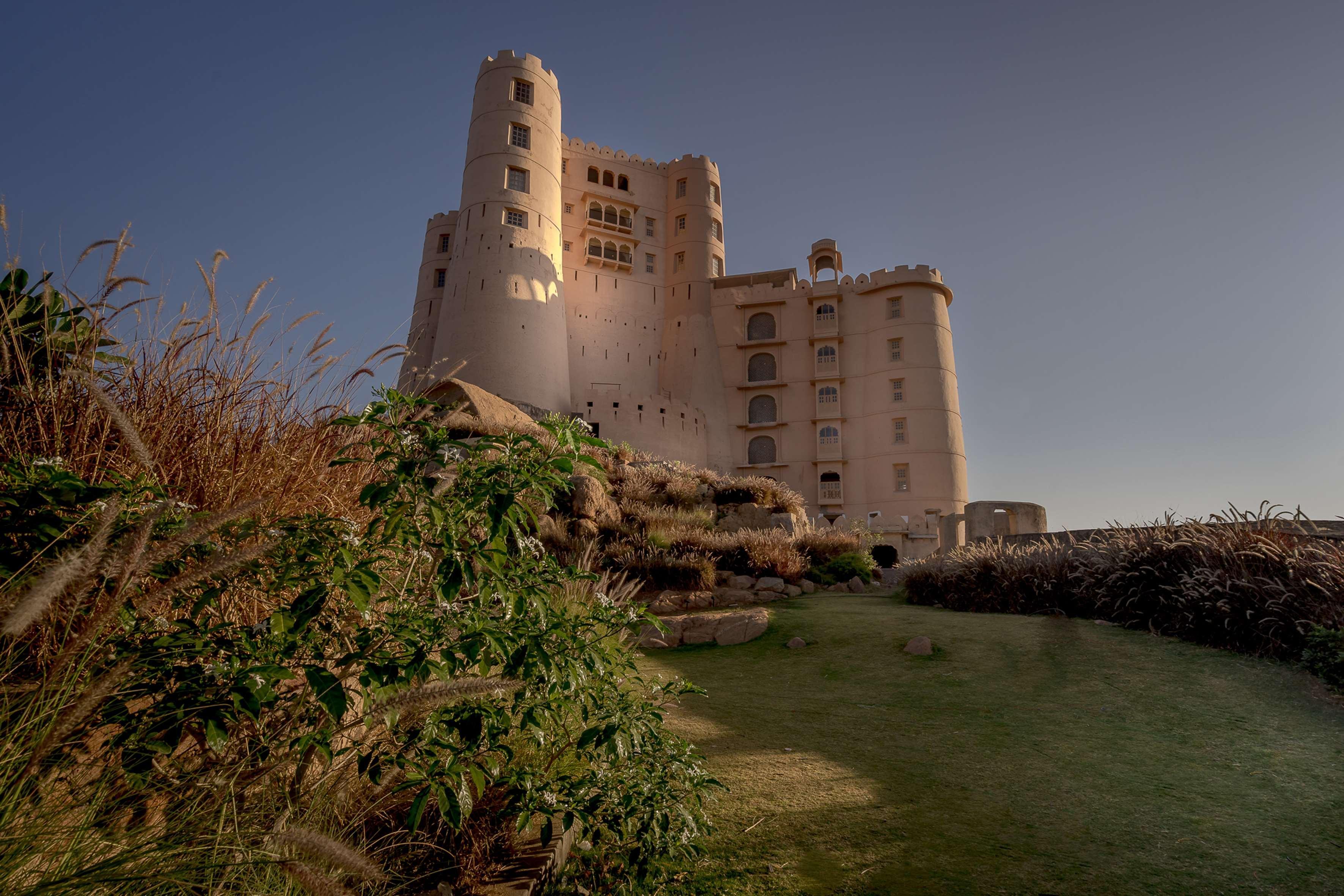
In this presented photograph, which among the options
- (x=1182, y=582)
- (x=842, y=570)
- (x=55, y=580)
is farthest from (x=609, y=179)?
(x=55, y=580)

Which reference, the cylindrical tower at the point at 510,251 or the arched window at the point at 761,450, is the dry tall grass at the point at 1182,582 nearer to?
the cylindrical tower at the point at 510,251

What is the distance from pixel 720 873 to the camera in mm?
2643

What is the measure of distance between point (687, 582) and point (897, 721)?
6.68 metres

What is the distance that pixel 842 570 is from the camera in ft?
43.2

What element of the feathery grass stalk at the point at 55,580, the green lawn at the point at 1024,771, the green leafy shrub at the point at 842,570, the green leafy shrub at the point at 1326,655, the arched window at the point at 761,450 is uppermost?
the arched window at the point at 761,450

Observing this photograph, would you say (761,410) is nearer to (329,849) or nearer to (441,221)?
(441,221)

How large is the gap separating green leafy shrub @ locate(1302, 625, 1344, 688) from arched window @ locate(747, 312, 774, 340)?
37447 mm

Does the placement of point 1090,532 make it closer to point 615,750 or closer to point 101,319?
point 615,750

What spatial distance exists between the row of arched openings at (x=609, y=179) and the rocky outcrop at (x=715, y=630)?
37159 mm

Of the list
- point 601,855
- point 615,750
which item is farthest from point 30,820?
point 601,855

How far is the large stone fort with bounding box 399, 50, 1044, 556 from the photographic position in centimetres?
3241

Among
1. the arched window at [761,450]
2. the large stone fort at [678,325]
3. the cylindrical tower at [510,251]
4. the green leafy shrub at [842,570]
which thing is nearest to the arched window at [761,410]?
the large stone fort at [678,325]

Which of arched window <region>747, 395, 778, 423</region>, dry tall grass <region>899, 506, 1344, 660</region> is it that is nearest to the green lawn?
dry tall grass <region>899, 506, 1344, 660</region>

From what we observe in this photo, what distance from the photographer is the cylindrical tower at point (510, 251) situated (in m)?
31.0
